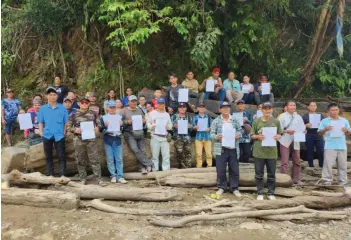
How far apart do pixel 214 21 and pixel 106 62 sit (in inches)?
172

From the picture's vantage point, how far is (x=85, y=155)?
751 centimetres

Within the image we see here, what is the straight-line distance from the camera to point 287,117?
755 cm

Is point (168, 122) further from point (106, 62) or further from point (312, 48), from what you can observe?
point (312, 48)

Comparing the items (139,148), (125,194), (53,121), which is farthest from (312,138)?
(53,121)

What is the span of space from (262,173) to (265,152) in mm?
460

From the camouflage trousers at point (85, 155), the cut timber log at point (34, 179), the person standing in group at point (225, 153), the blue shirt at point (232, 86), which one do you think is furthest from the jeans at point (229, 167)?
the blue shirt at point (232, 86)

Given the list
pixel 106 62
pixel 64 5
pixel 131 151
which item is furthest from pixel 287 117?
pixel 64 5

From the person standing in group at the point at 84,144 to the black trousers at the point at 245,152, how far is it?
141 inches

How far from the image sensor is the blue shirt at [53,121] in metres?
7.16

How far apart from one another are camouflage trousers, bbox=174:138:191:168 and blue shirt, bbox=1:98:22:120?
5323 millimetres

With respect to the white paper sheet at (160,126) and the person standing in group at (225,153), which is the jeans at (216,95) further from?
the person standing in group at (225,153)

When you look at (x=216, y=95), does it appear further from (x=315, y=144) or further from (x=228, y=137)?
(x=228, y=137)

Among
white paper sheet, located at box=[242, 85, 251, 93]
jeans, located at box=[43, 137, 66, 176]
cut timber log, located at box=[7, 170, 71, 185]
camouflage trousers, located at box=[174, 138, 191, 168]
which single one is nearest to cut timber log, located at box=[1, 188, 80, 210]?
cut timber log, located at box=[7, 170, 71, 185]

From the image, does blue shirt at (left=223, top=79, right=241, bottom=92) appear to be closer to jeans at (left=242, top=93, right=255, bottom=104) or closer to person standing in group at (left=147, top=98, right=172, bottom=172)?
jeans at (left=242, top=93, right=255, bottom=104)
